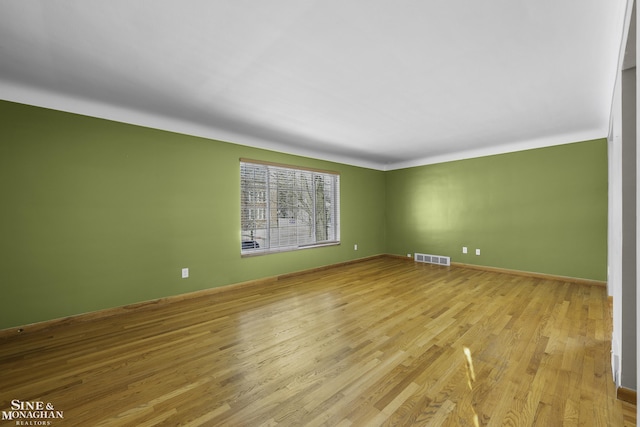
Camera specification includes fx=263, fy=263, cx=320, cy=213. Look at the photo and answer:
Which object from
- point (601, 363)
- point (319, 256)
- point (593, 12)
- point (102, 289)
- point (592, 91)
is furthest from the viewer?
point (319, 256)

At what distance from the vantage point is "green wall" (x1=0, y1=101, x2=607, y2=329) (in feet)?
8.80

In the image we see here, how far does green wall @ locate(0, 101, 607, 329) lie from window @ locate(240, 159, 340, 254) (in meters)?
0.19

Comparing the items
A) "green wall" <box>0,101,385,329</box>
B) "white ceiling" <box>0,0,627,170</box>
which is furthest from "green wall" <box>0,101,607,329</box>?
"white ceiling" <box>0,0,627,170</box>

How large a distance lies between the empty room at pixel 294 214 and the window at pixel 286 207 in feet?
0.14

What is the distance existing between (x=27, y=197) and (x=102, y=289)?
1.20m

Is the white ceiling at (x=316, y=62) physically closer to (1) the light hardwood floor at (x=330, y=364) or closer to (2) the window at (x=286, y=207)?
(2) the window at (x=286, y=207)

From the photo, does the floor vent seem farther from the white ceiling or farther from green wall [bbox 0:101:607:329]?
the white ceiling

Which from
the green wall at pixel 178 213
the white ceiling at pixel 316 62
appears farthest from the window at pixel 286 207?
the white ceiling at pixel 316 62

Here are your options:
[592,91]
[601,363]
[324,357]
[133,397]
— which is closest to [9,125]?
[133,397]

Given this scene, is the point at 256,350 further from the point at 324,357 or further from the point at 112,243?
the point at 112,243

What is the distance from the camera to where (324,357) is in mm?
2111

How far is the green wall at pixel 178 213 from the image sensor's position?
268 centimetres

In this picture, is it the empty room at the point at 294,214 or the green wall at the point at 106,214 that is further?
the green wall at the point at 106,214

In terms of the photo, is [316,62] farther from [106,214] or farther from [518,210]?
[518,210]
